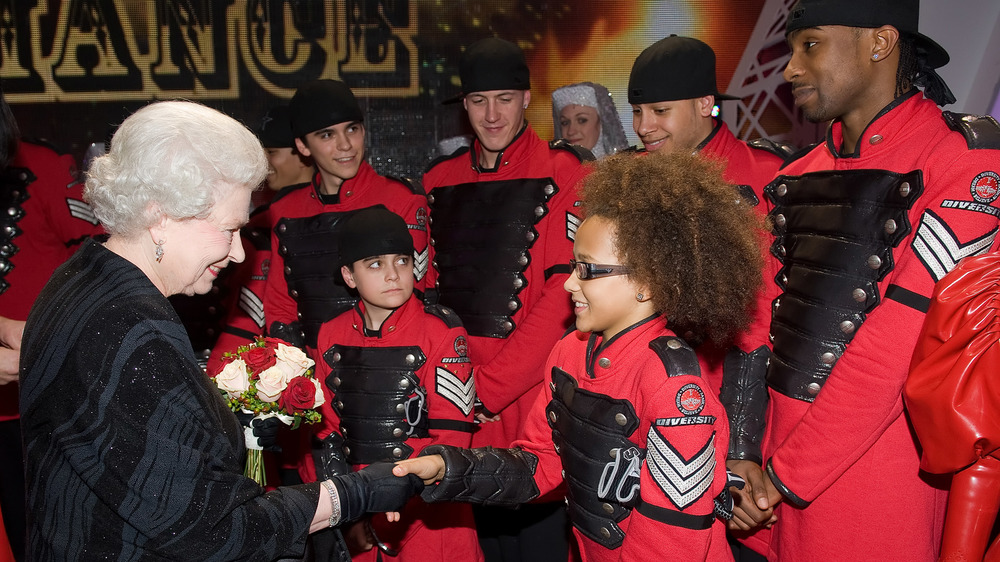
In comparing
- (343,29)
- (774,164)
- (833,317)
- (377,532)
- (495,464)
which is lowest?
(377,532)

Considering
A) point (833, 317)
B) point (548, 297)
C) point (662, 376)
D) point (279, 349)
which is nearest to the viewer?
point (662, 376)

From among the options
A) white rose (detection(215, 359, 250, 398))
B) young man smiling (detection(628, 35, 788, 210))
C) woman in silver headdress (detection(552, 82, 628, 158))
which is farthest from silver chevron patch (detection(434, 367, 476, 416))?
woman in silver headdress (detection(552, 82, 628, 158))

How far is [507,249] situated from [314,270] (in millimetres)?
901

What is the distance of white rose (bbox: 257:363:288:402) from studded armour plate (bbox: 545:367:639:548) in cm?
80

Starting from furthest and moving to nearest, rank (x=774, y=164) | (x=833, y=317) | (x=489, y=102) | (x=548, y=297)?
(x=489, y=102)
(x=548, y=297)
(x=774, y=164)
(x=833, y=317)

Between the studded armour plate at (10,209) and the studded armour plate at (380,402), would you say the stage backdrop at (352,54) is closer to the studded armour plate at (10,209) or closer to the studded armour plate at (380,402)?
the studded armour plate at (10,209)

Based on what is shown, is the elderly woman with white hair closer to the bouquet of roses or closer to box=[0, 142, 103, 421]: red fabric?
the bouquet of roses

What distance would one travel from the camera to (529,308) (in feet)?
10.7

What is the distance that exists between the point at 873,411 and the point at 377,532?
1867 mm

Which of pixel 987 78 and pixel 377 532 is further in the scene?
pixel 987 78

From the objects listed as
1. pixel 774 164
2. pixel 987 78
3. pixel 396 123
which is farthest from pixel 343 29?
pixel 987 78

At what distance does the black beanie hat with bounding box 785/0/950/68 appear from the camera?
2.13 meters

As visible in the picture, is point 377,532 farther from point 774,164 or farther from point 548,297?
point 774,164

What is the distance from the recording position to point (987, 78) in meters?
3.82
